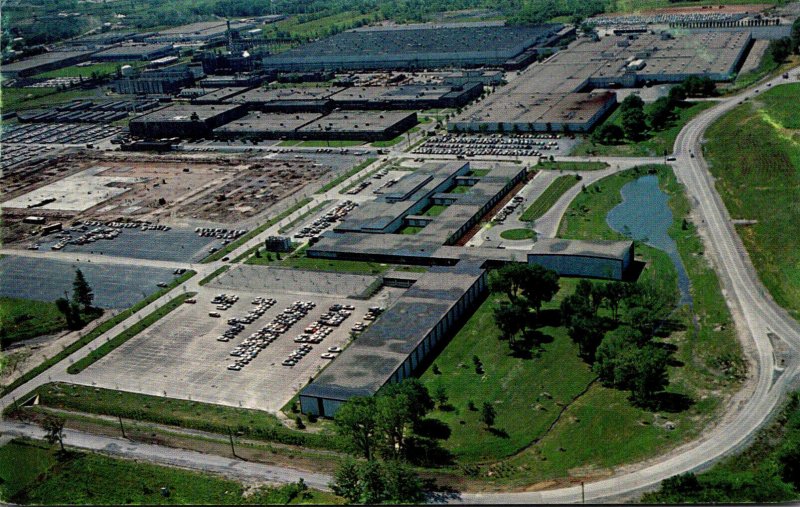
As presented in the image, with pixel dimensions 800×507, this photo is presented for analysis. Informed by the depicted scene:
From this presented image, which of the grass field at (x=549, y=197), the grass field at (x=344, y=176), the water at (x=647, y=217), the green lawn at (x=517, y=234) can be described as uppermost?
the grass field at (x=344, y=176)

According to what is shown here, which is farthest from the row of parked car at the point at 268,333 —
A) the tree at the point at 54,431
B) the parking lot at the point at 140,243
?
the parking lot at the point at 140,243

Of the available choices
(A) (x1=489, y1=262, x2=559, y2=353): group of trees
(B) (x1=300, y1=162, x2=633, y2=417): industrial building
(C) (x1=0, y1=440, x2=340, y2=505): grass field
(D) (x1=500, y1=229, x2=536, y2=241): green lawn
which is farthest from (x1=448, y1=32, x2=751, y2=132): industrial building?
(C) (x1=0, y1=440, x2=340, y2=505): grass field

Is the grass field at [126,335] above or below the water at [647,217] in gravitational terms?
below

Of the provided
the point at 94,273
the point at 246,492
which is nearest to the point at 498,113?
the point at 94,273

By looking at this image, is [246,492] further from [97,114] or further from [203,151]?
[97,114]

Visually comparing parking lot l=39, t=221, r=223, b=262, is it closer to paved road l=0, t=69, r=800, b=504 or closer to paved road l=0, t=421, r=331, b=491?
paved road l=0, t=69, r=800, b=504

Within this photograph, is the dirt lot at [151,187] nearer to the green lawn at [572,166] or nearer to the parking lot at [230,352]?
the parking lot at [230,352]

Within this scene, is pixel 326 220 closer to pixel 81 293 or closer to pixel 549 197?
pixel 549 197
